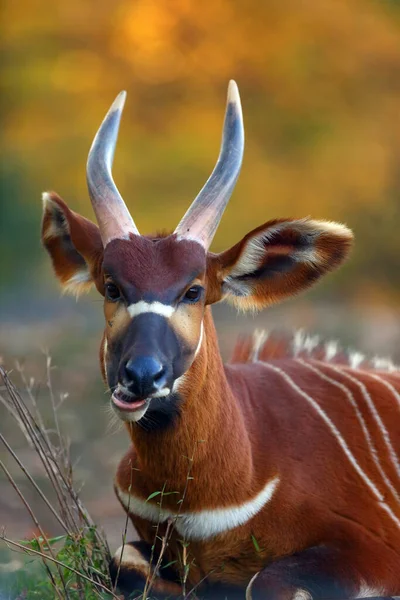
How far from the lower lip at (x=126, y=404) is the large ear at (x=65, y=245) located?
84cm

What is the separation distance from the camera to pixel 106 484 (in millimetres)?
8922

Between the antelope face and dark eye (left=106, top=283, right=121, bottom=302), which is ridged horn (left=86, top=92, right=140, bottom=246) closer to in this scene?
the antelope face

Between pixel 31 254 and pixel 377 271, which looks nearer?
pixel 31 254

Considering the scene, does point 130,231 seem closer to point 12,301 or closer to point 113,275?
point 113,275

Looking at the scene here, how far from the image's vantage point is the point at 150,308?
4.20 metres

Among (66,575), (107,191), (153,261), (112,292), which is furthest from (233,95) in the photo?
(66,575)

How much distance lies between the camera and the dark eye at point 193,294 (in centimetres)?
434

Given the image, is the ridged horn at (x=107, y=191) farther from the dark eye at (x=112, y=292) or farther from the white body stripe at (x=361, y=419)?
the white body stripe at (x=361, y=419)

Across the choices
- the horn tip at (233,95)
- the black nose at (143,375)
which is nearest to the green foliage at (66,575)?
the black nose at (143,375)

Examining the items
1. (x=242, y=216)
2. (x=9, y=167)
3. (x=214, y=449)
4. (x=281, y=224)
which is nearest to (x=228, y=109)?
(x=281, y=224)

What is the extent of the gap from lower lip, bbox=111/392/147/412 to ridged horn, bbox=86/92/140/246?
66cm

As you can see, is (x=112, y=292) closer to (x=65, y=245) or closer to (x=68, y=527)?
(x=65, y=245)

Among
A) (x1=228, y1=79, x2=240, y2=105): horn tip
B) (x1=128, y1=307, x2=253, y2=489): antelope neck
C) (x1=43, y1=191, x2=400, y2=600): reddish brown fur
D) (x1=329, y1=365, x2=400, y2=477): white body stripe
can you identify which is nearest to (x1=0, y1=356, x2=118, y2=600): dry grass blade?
(x1=43, y1=191, x2=400, y2=600): reddish brown fur

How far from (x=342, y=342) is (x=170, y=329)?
7.28 metres
